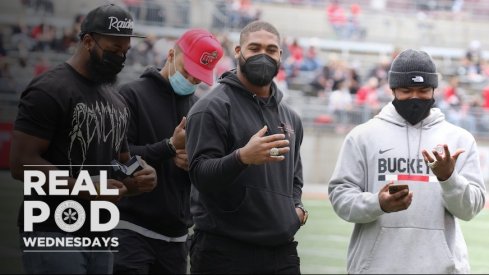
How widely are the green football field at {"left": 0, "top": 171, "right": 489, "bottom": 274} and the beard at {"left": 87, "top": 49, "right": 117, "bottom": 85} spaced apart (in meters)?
4.31

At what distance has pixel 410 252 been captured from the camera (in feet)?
15.4

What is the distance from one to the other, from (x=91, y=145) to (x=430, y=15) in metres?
30.4

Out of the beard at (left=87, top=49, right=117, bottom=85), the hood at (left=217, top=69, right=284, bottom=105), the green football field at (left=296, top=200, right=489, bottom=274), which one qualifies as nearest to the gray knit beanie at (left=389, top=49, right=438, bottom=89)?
the hood at (left=217, top=69, right=284, bottom=105)

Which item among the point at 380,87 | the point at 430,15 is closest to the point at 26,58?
the point at 380,87

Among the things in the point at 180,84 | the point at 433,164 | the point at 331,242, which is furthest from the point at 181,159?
the point at 331,242

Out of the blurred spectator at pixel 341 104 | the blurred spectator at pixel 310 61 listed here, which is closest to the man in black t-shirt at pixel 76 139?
the blurred spectator at pixel 341 104

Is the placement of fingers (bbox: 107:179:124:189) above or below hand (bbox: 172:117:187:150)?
below

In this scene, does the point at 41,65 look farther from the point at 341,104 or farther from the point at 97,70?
the point at 97,70

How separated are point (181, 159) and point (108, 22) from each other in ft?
3.92

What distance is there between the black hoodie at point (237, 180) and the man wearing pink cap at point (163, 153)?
680mm

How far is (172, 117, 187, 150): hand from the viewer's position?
542 cm

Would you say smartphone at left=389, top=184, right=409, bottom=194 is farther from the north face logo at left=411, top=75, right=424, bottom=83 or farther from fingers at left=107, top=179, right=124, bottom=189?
fingers at left=107, top=179, right=124, bottom=189

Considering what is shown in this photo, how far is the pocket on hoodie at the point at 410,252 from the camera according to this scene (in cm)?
466

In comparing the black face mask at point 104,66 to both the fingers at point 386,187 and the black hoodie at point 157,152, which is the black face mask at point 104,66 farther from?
the fingers at point 386,187
